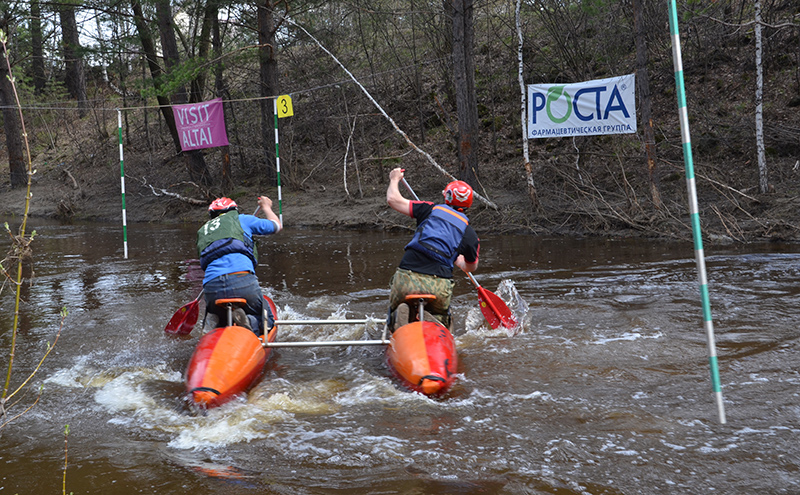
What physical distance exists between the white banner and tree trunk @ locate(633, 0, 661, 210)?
0.60 m

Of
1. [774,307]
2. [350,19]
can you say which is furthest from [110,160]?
[774,307]

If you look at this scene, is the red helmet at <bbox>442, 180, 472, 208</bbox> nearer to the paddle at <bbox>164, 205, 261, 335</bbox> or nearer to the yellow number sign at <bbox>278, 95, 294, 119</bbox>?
the paddle at <bbox>164, 205, 261, 335</bbox>

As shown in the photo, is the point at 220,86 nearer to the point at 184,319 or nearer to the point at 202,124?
the point at 202,124

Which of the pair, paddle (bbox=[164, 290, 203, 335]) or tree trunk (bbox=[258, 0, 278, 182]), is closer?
paddle (bbox=[164, 290, 203, 335])

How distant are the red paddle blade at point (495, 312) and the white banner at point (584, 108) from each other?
6.04 meters

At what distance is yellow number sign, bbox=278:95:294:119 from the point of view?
13335 millimetres

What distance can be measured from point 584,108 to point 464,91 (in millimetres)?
2856

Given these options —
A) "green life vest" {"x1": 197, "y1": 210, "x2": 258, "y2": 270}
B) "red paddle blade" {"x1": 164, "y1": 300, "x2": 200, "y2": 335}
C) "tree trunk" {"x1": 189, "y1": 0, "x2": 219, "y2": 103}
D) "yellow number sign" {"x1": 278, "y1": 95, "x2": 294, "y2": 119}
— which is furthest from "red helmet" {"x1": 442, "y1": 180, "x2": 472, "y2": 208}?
"tree trunk" {"x1": 189, "y1": 0, "x2": 219, "y2": 103}

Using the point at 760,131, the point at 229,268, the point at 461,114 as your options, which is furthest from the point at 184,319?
the point at 760,131

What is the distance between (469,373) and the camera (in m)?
4.88

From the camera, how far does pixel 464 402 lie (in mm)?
4211

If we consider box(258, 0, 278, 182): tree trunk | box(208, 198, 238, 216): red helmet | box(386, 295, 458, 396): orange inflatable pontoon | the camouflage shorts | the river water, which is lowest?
the river water

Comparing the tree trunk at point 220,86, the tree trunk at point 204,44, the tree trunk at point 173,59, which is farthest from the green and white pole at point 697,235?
the tree trunk at point 173,59

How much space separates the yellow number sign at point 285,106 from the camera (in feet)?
43.8
